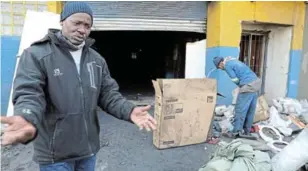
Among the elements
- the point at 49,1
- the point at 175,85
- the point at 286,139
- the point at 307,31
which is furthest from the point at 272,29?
the point at 49,1

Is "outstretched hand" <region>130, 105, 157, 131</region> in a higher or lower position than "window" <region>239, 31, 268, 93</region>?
lower

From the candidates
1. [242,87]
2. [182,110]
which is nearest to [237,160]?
[182,110]

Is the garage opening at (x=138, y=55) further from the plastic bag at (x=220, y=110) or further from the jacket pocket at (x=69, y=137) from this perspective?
the jacket pocket at (x=69, y=137)

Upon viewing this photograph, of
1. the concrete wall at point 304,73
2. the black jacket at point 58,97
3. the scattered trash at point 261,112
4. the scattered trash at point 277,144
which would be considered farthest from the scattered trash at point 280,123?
the black jacket at point 58,97

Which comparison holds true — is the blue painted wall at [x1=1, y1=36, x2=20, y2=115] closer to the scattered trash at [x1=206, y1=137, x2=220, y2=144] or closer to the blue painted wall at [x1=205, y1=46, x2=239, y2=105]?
the scattered trash at [x1=206, y1=137, x2=220, y2=144]

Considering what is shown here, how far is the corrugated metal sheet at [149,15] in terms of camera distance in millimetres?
5582

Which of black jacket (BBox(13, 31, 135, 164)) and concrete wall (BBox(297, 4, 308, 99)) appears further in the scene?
concrete wall (BBox(297, 4, 308, 99))

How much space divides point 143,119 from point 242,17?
5.03m

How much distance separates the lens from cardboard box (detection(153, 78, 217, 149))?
3.75m

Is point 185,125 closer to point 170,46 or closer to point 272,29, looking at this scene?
point 272,29

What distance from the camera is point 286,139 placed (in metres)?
4.57

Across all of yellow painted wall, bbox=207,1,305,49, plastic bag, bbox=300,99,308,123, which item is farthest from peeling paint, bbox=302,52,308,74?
plastic bag, bbox=300,99,308,123

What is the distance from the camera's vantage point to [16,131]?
1277 millimetres

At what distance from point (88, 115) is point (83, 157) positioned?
276 millimetres
